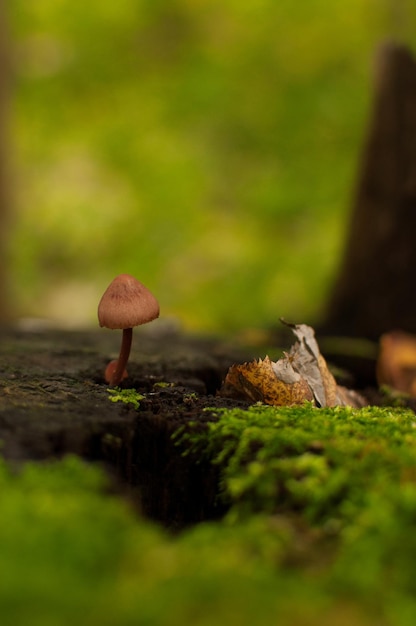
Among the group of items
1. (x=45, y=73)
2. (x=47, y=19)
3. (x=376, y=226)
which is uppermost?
(x=47, y=19)

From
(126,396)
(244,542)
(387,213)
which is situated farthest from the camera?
(387,213)

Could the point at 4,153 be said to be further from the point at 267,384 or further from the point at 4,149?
the point at 267,384

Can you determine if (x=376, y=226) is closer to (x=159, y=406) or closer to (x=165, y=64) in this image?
(x=159, y=406)

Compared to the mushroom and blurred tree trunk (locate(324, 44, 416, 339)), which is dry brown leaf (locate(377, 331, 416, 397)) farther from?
the mushroom

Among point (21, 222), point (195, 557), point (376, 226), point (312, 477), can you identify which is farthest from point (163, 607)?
point (21, 222)

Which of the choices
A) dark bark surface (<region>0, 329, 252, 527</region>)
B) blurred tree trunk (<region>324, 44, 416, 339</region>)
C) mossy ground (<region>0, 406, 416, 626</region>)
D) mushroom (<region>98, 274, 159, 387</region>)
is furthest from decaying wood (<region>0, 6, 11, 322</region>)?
mossy ground (<region>0, 406, 416, 626</region>)

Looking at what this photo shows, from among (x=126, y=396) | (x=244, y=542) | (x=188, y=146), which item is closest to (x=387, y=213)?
(x=126, y=396)

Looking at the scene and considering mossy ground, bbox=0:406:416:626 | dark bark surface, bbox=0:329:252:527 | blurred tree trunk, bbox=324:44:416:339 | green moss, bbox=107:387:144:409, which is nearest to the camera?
mossy ground, bbox=0:406:416:626
